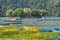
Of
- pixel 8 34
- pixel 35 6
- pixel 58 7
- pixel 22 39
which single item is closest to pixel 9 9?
pixel 35 6

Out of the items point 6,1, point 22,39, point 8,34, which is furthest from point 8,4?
point 22,39

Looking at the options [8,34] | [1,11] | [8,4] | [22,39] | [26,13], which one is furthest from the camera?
[8,4]

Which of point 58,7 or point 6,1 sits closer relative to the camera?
point 58,7

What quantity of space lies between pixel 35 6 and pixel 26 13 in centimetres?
1308

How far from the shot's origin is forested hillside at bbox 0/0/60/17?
9575 centimetres

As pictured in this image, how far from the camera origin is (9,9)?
103688mm

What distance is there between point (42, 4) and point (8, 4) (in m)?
16.9

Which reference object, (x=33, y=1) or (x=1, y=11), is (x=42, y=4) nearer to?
(x=33, y=1)

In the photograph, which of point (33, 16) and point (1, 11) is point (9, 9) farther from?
point (33, 16)

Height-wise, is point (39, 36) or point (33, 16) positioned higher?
point (39, 36)

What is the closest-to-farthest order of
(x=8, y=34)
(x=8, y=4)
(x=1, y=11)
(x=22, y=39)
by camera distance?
(x=22, y=39) < (x=8, y=34) < (x=1, y=11) < (x=8, y=4)

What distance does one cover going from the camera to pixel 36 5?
344 ft

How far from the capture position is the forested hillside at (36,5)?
314 ft

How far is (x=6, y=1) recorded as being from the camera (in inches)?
4350
